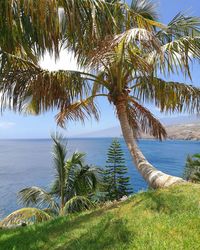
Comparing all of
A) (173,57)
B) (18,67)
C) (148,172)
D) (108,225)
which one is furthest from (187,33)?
(108,225)

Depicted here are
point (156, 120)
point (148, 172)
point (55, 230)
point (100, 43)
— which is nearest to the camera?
point (55, 230)

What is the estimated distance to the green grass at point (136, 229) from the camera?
3.48 m

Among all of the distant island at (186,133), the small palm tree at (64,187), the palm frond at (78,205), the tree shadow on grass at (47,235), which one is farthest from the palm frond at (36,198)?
the distant island at (186,133)

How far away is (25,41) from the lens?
4.42 metres

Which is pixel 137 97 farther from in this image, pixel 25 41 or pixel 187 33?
pixel 25 41

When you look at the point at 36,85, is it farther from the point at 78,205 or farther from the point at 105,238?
the point at 78,205

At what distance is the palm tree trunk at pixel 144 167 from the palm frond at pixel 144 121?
135cm

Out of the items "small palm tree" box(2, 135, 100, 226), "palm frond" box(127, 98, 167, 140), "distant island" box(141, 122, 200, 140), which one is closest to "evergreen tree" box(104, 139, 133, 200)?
"small palm tree" box(2, 135, 100, 226)

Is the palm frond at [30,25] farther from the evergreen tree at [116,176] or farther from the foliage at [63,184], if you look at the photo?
the evergreen tree at [116,176]

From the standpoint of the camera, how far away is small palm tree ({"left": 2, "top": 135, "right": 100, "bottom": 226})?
33.5 ft

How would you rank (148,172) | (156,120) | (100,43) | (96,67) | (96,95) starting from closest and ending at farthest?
(100,43) → (96,67) → (148,172) → (96,95) → (156,120)

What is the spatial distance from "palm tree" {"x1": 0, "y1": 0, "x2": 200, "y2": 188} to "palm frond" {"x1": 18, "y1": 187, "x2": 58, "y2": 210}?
160 inches

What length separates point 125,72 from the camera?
655 cm

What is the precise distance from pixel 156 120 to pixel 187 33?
2710mm
